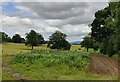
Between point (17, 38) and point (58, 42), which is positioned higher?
point (17, 38)

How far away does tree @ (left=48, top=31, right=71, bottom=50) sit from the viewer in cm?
9494

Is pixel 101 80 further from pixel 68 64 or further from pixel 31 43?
pixel 31 43

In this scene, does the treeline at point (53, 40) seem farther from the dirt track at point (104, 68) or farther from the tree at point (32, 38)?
the dirt track at point (104, 68)

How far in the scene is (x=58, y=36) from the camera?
327 ft

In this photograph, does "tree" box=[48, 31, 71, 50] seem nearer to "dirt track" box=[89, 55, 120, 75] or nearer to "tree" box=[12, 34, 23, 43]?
"tree" box=[12, 34, 23, 43]

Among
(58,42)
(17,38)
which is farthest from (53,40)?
(17,38)

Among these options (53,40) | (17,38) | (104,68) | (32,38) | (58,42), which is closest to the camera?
(104,68)

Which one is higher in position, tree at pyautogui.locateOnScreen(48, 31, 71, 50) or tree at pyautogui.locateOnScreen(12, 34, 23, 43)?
tree at pyautogui.locateOnScreen(12, 34, 23, 43)

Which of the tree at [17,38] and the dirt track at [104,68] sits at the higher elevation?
the tree at [17,38]

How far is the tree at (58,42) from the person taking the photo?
94938mm

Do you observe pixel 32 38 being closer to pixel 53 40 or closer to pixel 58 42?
pixel 53 40

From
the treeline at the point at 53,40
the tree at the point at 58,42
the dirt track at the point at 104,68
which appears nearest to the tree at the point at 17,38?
the treeline at the point at 53,40

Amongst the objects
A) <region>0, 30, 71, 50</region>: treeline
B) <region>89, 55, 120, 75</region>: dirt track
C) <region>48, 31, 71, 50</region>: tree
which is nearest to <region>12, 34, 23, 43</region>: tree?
<region>0, 30, 71, 50</region>: treeline

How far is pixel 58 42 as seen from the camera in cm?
9650
